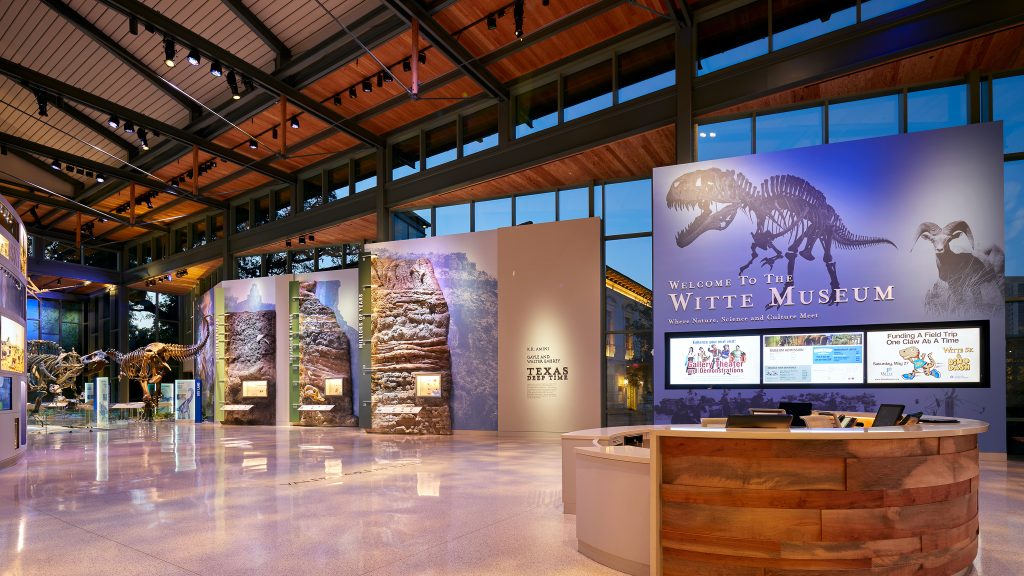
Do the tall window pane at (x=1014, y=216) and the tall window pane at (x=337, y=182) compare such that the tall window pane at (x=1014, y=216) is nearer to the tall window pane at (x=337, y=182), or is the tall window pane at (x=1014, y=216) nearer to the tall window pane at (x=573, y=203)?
the tall window pane at (x=573, y=203)

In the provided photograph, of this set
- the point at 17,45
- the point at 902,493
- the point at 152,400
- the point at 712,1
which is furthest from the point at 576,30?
the point at 152,400

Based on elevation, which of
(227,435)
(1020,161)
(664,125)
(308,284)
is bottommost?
(227,435)

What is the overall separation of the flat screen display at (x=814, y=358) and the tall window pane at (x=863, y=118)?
3.45m

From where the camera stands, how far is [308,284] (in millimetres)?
18141

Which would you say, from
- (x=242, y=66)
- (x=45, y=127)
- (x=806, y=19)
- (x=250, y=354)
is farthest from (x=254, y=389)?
(x=806, y=19)

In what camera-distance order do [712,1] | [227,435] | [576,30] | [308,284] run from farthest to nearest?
[308,284]
[227,435]
[576,30]
[712,1]

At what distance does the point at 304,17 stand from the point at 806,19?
890 centimetres

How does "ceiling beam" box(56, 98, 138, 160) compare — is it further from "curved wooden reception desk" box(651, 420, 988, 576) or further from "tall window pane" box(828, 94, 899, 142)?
"curved wooden reception desk" box(651, 420, 988, 576)

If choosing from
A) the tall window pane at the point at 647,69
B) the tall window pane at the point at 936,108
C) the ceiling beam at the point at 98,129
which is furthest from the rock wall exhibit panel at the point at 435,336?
the ceiling beam at the point at 98,129

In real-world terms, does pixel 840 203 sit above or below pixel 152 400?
above

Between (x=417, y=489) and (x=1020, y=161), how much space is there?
32.8ft

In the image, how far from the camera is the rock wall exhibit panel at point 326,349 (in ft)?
57.0

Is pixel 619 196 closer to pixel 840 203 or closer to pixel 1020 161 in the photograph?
pixel 840 203

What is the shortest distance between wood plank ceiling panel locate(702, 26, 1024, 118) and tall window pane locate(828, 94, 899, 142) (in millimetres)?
252
